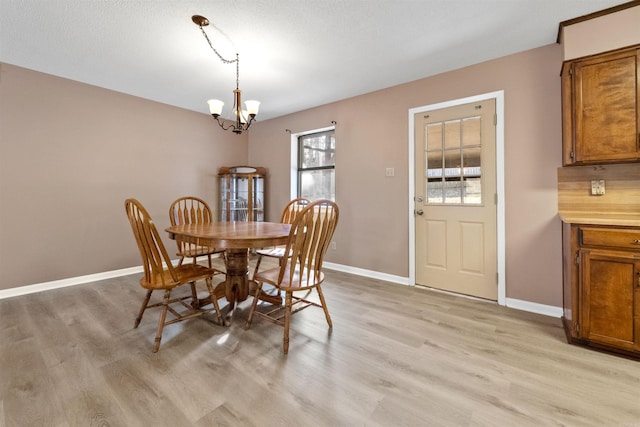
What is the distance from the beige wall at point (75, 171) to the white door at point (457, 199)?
3.55 m

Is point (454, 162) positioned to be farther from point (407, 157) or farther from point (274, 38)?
point (274, 38)

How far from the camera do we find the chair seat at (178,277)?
1874 millimetres

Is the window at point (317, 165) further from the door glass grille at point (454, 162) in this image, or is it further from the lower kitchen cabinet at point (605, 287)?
the lower kitchen cabinet at point (605, 287)

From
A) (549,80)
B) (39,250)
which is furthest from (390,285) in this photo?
(39,250)

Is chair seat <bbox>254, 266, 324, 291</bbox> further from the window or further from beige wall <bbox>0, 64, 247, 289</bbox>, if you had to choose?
beige wall <bbox>0, 64, 247, 289</bbox>

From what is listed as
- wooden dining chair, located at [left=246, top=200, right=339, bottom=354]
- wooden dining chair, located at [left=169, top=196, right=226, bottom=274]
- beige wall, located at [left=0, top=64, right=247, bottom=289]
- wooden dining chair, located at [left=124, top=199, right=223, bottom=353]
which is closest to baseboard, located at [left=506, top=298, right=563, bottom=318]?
wooden dining chair, located at [left=246, top=200, right=339, bottom=354]

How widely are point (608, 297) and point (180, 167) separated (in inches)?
193

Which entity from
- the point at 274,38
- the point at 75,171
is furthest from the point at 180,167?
the point at 274,38

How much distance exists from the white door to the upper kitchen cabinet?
0.61 m

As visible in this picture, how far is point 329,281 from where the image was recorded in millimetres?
3377

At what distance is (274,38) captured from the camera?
2416mm

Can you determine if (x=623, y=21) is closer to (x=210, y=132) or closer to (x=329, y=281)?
(x=329, y=281)

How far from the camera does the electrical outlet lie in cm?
221

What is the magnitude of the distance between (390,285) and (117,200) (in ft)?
12.1
